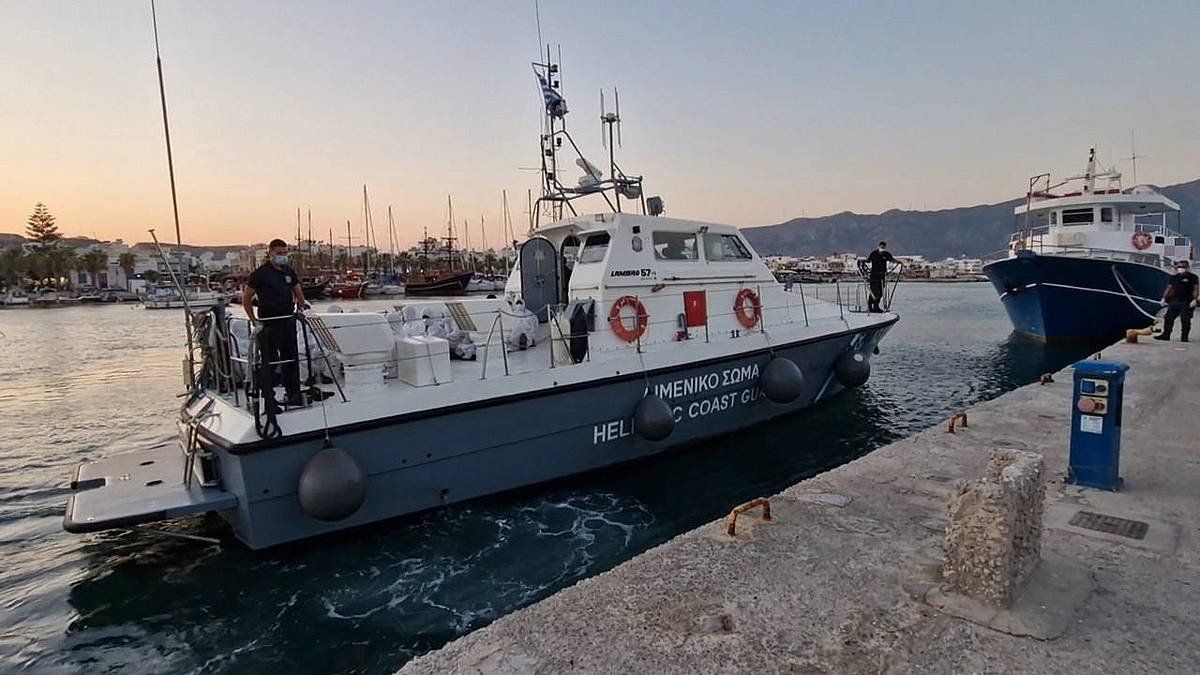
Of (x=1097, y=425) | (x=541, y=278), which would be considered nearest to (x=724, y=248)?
(x=541, y=278)

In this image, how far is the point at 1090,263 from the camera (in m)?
16.6

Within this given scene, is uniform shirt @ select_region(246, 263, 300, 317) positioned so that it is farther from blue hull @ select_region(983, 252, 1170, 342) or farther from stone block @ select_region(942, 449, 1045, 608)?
blue hull @ select_region(983, 252, 1170, 342)

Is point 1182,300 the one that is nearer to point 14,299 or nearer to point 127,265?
point 14,299

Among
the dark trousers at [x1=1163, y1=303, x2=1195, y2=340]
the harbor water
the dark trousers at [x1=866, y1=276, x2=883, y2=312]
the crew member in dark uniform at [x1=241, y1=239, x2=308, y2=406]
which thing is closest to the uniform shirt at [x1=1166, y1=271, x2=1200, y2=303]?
the dark trousers at [x1=1163, y1=303, x2=1195, y2=340]

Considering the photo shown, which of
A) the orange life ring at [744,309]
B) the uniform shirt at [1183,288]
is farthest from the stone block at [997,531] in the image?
the uniform shirt at [1183,288]

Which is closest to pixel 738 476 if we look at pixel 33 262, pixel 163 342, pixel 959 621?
pixel 959 621

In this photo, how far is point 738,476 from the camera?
7.41m

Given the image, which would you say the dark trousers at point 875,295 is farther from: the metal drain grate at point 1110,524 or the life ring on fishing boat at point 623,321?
the metal drain grate at point 1110,524

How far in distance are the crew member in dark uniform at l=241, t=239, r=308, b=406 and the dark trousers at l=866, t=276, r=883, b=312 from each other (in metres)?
9.53

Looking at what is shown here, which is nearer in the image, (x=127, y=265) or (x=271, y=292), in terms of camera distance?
(x=271, y=292)

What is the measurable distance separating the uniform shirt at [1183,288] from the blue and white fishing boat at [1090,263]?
218 inches

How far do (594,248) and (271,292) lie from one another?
165 inches

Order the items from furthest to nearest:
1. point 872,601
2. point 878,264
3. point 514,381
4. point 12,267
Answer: point 12,267, point 878,264, point 514,381, point 872,601

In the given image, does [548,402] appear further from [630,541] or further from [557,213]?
[557,213]
